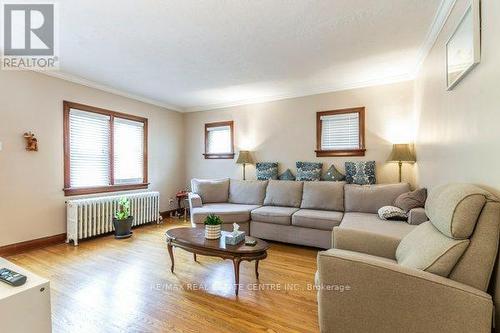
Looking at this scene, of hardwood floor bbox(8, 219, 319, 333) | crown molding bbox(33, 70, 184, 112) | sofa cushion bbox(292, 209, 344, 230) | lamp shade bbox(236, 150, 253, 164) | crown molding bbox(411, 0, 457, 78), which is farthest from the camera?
lamp shade bbox(236, 150, 253, 164)

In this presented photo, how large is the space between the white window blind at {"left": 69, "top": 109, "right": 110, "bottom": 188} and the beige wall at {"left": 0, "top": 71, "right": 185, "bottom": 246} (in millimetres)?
185

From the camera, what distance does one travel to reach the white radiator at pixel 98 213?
353cm

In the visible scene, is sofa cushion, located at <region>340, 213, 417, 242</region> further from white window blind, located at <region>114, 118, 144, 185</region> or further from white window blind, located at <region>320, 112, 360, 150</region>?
white window blind, located at <region>114, 118, 144, 185</region>

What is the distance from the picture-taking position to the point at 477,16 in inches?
57.9

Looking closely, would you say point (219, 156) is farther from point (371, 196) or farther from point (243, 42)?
point (371, 196)

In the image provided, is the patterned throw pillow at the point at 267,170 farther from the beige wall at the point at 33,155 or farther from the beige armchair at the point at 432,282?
the beige armchair at the point at 432,282

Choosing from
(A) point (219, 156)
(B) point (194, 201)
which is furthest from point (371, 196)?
(A) point (219, 156)

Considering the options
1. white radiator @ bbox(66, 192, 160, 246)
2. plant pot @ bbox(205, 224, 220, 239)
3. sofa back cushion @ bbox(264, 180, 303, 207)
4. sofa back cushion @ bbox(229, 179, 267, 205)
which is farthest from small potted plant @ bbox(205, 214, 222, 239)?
white radiator @ bbox(66, 192, 160, 246)

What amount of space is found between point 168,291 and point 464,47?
120 inches

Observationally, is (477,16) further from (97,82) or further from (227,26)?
(97,82)

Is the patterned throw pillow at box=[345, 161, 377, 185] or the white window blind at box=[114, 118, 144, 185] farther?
the white window blind at box=[114, 118, 144, 185]

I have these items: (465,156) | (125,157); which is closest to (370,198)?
(465,156)

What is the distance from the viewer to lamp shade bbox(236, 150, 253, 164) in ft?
15.5

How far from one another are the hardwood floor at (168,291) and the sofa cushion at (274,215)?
0.41 m
